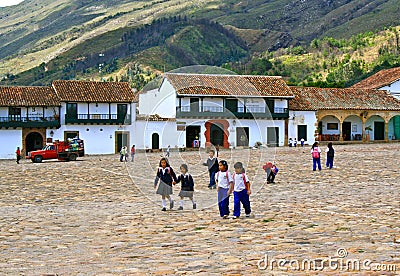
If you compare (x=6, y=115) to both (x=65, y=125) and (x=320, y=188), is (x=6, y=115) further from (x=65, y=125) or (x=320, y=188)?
(x=320, y=188)

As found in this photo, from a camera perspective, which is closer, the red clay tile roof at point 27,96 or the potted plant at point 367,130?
the red clay tile roof at point 27,96

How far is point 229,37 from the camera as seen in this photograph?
14338cm

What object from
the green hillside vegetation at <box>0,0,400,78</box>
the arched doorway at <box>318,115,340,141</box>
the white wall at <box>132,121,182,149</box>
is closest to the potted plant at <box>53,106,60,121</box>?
the arched doorway at <box>318,115,340,141</box>

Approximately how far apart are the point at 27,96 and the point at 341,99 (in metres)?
22.6

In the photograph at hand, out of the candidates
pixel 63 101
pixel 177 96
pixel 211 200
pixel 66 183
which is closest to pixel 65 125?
pixel 63 101

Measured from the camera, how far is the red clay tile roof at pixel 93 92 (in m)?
42.6

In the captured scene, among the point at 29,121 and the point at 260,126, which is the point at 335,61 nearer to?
the point at 260,126

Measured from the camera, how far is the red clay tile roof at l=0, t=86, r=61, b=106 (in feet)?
135

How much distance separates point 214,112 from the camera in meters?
25.2

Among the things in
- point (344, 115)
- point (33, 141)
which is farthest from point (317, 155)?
point (33, 141)

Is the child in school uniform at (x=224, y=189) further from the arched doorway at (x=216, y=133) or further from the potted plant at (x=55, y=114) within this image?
the potted plant at (x=55, y=114)

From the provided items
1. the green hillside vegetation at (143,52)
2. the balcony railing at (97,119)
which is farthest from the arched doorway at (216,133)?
the green hillside vegetation at (143,52)

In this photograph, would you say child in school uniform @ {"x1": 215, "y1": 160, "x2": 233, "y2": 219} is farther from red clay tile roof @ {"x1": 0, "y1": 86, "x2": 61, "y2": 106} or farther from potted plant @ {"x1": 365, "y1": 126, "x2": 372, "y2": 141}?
potted plant @ {"x1": 365, "y1": 126, "x2": 372, "y2": 141}

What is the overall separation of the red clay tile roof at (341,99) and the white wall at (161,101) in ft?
51.8
